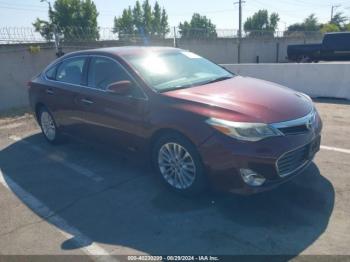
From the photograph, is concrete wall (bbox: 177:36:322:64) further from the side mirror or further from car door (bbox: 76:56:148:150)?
the side mirror

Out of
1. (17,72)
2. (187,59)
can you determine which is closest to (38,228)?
(187,59)

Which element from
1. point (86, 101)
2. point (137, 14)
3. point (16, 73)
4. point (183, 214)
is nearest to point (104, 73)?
point (86, 101)

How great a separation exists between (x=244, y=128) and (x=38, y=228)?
2311mm

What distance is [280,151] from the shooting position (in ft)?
10.2

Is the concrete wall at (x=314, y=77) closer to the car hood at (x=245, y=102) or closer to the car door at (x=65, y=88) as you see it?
the car hood at (x=245, y=102)

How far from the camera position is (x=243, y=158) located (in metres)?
3.10

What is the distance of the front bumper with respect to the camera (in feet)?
10.1

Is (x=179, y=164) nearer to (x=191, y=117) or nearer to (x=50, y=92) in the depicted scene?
(x=191, y=117)

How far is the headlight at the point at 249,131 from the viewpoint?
3.12 meters

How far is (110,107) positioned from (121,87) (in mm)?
469

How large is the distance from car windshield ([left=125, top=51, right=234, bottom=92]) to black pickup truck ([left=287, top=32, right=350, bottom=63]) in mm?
16623

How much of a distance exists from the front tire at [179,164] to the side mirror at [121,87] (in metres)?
0.72

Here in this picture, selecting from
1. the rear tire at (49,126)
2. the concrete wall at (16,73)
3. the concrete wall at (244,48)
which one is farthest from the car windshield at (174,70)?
the concrete wall at (244,48)

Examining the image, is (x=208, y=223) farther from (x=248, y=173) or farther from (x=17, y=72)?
(x=17, y=72)
